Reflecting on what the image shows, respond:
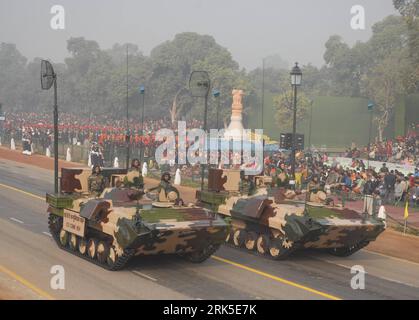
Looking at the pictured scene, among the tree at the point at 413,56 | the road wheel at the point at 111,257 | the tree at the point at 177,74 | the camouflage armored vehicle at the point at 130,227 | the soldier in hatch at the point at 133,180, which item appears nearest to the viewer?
the camouflage armored vehicle at the point at 130,227

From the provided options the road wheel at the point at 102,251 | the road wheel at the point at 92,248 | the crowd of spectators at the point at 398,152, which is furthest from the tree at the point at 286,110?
the road wheel at the point at 102,251

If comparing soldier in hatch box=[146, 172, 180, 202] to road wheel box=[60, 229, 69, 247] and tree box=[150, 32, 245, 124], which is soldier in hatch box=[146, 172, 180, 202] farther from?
tree box=[150, 32, 245, 124]

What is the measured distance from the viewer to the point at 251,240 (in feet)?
68.0

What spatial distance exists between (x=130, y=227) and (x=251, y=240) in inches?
207

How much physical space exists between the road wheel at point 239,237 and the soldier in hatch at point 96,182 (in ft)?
13.9

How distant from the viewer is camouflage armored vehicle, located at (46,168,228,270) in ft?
55.0

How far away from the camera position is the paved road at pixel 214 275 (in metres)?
15.6

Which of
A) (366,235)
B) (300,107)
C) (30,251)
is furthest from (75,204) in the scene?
(300,107)

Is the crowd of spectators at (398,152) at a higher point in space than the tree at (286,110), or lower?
lower

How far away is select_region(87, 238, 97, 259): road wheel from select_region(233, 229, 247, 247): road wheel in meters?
4.77

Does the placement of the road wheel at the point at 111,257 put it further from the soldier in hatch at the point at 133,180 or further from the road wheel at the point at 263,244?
the road wheel at the point at 263,244
